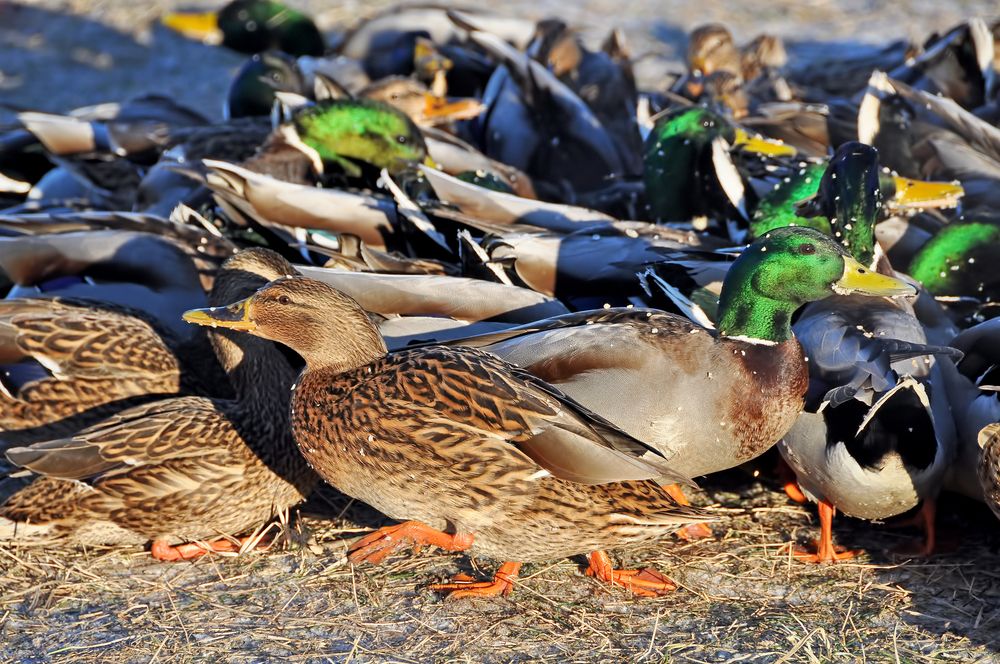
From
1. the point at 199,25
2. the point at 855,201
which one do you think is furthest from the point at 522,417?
the point at 199,25

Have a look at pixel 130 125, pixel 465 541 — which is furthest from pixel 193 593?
pixel 130 125

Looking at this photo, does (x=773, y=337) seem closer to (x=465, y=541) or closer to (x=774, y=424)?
(x=774, y=424)

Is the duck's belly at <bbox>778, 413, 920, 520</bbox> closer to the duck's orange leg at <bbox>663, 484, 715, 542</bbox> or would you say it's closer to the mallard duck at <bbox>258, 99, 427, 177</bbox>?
the duck's orange leg at <bbox>663, 484, 715, 542</bbox>

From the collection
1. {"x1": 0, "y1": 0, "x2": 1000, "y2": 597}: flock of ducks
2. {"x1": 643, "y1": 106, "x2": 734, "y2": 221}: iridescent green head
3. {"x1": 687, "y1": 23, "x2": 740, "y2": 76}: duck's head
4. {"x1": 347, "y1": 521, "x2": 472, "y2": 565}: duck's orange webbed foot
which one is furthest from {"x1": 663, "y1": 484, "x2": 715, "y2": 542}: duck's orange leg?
{"x1": 687, "y1": 23, "x2": 740, "y2": 76}: duck's head

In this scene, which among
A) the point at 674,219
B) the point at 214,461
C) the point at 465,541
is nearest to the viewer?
the point at 465,541

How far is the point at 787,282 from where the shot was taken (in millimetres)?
3686

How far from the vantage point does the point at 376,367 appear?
3.49 metres

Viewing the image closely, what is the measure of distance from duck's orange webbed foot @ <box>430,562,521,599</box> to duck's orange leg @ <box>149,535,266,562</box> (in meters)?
0.65

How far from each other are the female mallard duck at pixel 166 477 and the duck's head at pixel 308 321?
13.6 inches

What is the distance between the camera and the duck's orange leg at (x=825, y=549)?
3723mm

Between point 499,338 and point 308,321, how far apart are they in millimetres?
599

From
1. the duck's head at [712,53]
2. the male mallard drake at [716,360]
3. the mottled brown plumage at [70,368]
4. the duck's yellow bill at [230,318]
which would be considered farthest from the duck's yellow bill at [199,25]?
the male mallard drake at [716,360]

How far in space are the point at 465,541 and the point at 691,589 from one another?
650 millimetres

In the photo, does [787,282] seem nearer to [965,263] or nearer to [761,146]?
[965,263]
